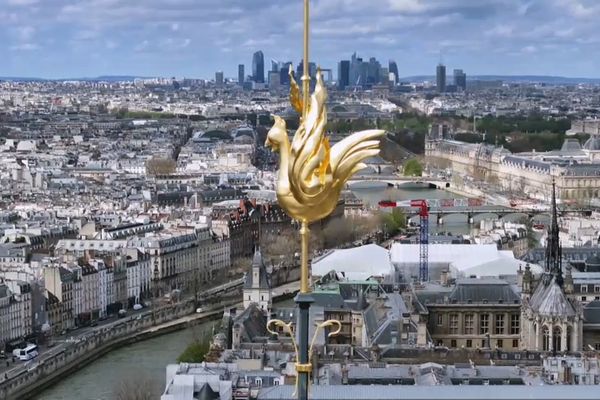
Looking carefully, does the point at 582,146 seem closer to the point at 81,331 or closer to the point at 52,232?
the point at 52,232

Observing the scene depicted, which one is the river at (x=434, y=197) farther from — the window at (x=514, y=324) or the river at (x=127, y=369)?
the window at (x=514, y=324)

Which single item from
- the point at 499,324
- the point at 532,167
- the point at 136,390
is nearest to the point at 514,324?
the point at 499,324

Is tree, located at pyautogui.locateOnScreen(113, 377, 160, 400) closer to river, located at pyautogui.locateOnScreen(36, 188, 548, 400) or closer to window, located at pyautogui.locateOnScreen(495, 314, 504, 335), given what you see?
river, located at pyautogui.locateOnScreen(36, 188, 548, 400)

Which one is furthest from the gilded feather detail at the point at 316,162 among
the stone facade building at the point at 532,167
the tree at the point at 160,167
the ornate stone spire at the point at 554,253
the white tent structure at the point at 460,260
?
the tree at the point at 160,167

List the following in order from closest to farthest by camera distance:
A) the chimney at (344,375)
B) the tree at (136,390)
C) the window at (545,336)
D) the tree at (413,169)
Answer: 1. the chimney at (344,375)
2. the tree at (136,390)
3. the window at (545,336)
4. the tree at (413,169)

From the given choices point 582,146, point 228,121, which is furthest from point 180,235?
point 228,121

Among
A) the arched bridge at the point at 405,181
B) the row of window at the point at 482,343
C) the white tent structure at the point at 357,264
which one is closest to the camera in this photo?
the row of window at the point at 482,343
